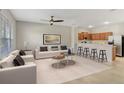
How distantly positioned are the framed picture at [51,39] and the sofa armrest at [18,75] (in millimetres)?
5245

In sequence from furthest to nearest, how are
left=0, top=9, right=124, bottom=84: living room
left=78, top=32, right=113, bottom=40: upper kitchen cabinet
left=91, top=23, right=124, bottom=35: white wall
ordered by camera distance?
left=78, top=32, right=113, bottom=40: upper kitchen cabinet
left=91, top=23, right=124, bottom=35: white wall
left=0, top=9, right=124, bottom=84: living room

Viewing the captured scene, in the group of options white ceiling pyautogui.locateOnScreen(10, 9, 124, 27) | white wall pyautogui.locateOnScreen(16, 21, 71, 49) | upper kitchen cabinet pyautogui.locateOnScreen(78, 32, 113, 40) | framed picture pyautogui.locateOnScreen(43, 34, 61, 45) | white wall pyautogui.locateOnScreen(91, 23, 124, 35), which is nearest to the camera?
white ceiling pyautogui.locateOnScreen(10, 9, 124, 27)

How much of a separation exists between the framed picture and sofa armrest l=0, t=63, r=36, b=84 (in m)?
5.24

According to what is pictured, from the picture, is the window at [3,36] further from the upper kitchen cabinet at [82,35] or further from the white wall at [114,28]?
the white wall at [114,28]

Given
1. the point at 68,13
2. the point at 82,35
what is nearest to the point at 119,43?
the point at 82,35

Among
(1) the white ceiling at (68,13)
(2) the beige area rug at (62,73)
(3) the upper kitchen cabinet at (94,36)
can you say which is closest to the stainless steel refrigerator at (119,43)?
(3) the upper kitchen cabinet at (94,36)

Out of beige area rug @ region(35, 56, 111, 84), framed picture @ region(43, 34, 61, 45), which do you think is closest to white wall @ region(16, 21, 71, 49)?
framed picture @ region(43, 34, 61, 45)

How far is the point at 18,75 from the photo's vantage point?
2242mm

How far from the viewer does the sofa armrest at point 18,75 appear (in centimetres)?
208

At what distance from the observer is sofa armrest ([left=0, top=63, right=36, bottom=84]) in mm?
2084

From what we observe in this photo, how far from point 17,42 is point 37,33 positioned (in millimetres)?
1582

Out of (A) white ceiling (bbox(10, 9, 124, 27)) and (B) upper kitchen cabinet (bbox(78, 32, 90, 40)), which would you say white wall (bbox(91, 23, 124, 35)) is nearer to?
(B) upper kitchen cabinet (bbox(78, 32, 90, 40))

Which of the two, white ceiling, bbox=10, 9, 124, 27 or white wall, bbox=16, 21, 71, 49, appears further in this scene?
white wall, bbox=16, 21, 71, 49
